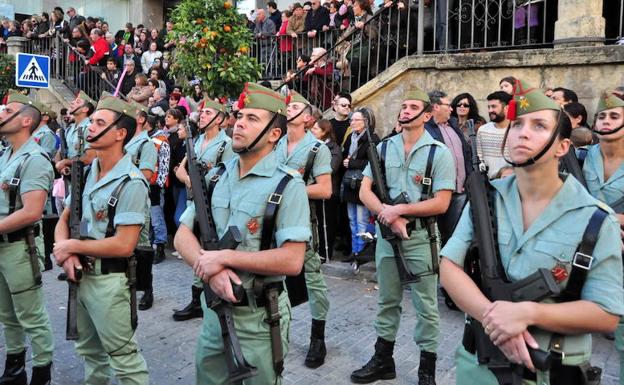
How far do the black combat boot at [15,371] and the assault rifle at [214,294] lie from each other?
228 cm

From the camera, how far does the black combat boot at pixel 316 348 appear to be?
471 centimetres

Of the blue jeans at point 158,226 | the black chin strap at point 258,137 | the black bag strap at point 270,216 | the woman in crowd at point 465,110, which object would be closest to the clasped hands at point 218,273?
the black bag strap at point 270,216

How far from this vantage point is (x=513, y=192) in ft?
8.07

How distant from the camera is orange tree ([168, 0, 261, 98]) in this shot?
8156 millimetres

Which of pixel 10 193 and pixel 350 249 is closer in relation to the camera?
pixel 10 193

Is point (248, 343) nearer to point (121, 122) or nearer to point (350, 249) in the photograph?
point (121, 122)

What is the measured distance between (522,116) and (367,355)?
308 centimetres

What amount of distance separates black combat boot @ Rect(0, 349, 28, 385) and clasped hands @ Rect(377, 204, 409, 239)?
298 centimetres

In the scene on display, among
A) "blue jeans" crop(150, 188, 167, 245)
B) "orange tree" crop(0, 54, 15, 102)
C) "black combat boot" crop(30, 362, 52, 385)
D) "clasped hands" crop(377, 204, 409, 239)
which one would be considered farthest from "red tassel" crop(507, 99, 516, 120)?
"orange tree" crop(0, 54, 15, 102)

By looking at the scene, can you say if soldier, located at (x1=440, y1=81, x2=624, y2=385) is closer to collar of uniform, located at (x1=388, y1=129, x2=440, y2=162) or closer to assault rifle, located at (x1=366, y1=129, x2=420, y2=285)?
assault rifle, located at (x1=366, y1=129, x2=420, y2=285)

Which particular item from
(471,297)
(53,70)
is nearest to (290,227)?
(471,297)

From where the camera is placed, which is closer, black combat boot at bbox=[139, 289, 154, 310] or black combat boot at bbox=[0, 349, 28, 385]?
black combat boot at bbox=[0, 349, 28, 385]

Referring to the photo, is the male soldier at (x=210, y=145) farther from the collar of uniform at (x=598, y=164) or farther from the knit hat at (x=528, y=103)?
the knit hat at (x=528, y=103)

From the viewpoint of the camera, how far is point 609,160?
432 cm
